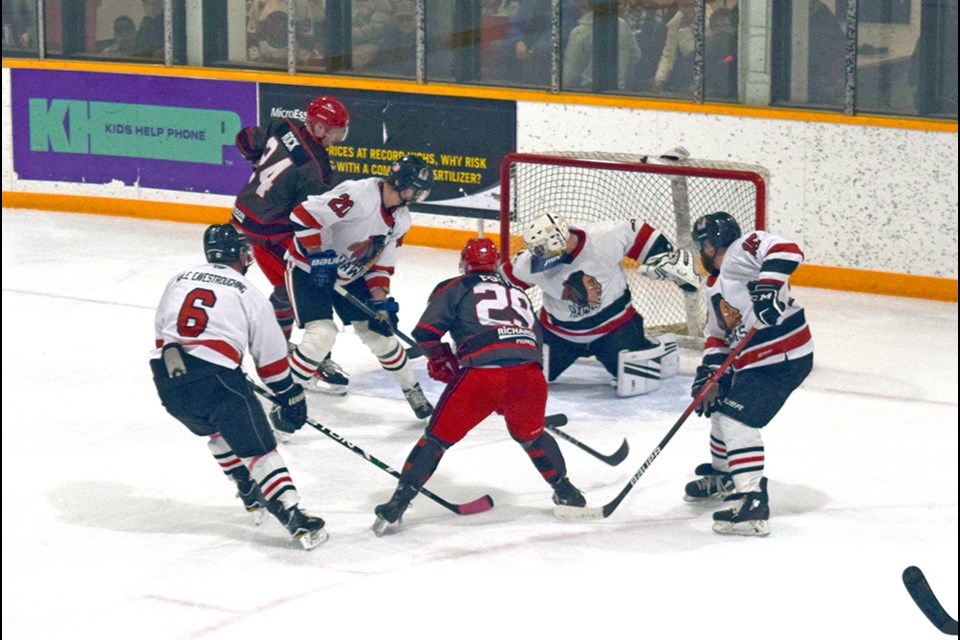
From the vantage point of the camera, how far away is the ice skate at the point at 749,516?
4.78 m

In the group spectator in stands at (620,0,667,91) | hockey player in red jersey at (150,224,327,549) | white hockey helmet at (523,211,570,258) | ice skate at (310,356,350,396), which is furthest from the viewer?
spectator in stands at (620,0,667,91)

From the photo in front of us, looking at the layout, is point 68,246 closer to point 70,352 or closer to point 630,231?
point 70,352

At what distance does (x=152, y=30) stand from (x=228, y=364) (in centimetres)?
551

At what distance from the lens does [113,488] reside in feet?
17.1

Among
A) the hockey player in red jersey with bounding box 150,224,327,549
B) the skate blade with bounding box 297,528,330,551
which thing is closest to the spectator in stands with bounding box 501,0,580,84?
the hockey player in red jersey with bounding box 150,224,327,549

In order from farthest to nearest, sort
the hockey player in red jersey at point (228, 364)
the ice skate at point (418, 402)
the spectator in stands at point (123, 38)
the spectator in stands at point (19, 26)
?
1. the spectator in stands at point (19, 26)
2. the spectator in stands at point (123, 38)
3. the ice skate at point (418, 402)
4. the hockey player in red jersey at point (228, 364)

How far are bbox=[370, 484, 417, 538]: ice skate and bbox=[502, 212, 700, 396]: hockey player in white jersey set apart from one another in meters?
1.36

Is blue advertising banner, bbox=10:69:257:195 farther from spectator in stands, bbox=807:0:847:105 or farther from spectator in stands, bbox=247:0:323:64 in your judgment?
spectator in stands, bbox=807:0:847:105

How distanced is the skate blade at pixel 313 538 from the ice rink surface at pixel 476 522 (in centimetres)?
3

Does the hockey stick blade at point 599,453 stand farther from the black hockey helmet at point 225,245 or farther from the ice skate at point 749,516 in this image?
the black hockey helmet at point 225,245

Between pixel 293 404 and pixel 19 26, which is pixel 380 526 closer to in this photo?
pixel 293 404

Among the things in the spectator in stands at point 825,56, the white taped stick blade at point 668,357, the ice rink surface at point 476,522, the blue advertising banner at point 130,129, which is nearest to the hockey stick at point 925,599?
the ice rink surface at point 476,522

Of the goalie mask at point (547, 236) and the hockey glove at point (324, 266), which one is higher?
the goalie mask at point (547, 236)

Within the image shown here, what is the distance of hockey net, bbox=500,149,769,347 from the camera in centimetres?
693
